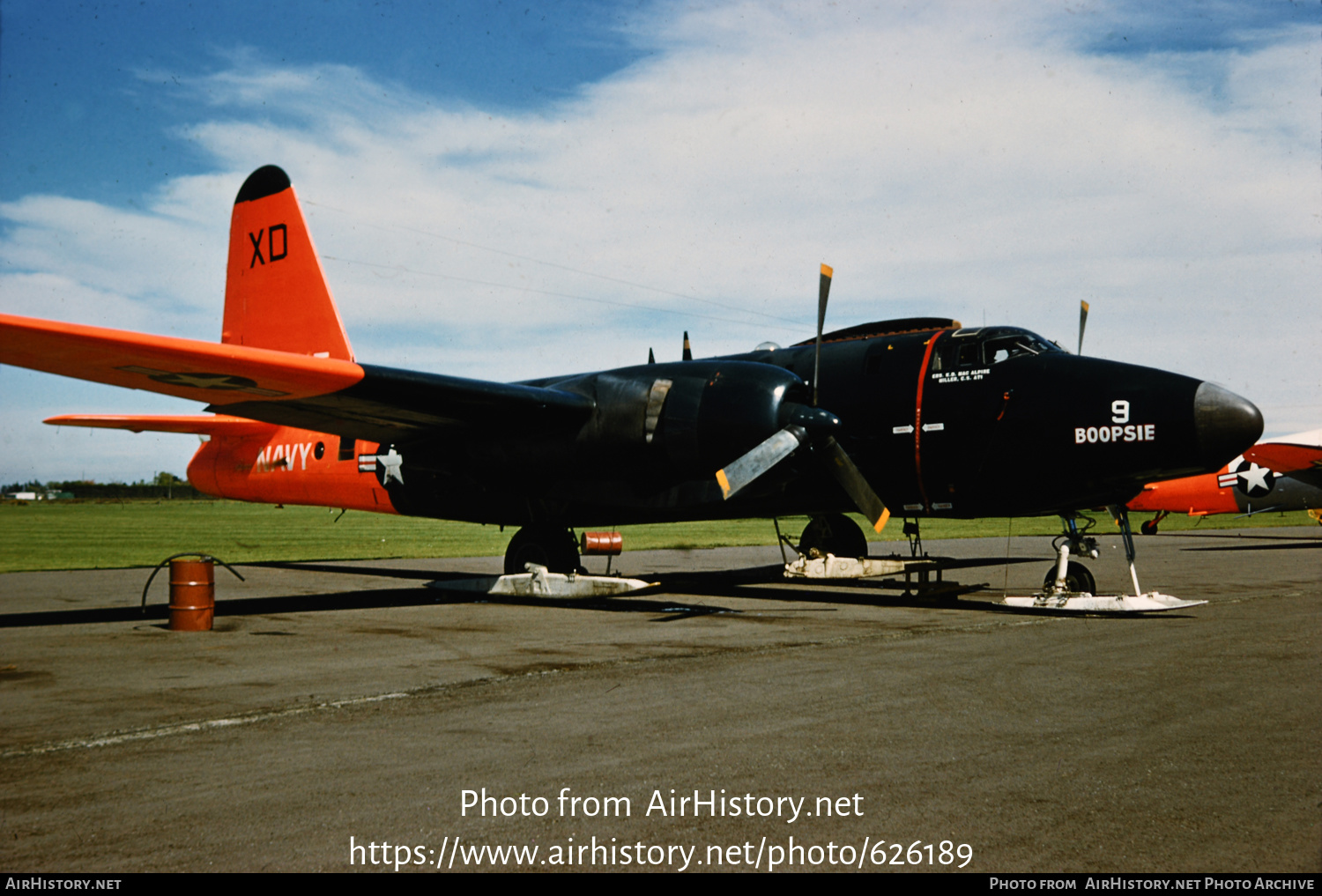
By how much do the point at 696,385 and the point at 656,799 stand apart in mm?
9325

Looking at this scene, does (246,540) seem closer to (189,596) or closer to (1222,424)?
(189,596)

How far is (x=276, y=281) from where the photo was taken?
63.8 feet

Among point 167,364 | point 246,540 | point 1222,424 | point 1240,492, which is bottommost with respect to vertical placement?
point 246,540

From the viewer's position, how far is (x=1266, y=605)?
14.7 meters

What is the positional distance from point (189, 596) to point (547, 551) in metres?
6.11

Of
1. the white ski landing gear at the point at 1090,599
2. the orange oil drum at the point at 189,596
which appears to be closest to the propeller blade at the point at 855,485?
the white ski landing gear at the point at 1090,599

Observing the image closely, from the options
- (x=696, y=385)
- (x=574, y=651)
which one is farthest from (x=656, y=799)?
(x=696, y=385)

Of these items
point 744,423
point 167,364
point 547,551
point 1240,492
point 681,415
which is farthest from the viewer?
point 1240,492

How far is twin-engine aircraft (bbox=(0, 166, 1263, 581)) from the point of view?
12.9m

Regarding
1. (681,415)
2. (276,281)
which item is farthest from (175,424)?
(681,415)

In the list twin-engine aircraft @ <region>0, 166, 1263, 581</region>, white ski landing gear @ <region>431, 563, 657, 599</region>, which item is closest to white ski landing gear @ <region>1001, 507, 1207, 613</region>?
twin-engine aircraft @ <region>0, 166, 1263, 581</region>

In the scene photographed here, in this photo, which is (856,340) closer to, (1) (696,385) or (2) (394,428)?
(1) (696,385)

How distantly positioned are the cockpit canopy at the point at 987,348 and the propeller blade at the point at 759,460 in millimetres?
3150

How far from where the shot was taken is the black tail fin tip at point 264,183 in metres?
19.6
